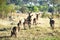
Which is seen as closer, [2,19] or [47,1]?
[2,19]

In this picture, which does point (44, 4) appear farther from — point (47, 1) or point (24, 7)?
point (24, 7)

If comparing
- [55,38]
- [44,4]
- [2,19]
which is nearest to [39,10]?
[44,4]

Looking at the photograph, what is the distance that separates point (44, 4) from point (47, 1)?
256mm

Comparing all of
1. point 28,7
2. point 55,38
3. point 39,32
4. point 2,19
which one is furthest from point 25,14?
point 55,38

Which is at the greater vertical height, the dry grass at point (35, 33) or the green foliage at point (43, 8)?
the green foliage at point (43, 8)

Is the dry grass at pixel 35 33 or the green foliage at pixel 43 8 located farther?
the green foliage at pixel 43 8

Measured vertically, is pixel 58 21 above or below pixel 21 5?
below

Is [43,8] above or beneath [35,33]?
above

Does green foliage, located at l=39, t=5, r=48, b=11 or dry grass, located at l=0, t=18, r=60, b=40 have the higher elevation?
green foliage, located at l=39, t=5, r=48, b=11

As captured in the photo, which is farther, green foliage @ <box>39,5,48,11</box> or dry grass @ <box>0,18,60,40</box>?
green foliage @ <box>39,5,48,11</box>

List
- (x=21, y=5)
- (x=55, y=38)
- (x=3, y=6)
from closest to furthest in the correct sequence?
(x=55, y=38), (x=3, y=6), (x=21, y=5)

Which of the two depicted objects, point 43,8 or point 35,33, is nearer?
point 35,33

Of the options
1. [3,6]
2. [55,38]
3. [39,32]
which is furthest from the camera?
[3,6]

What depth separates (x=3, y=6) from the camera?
8156 mm
